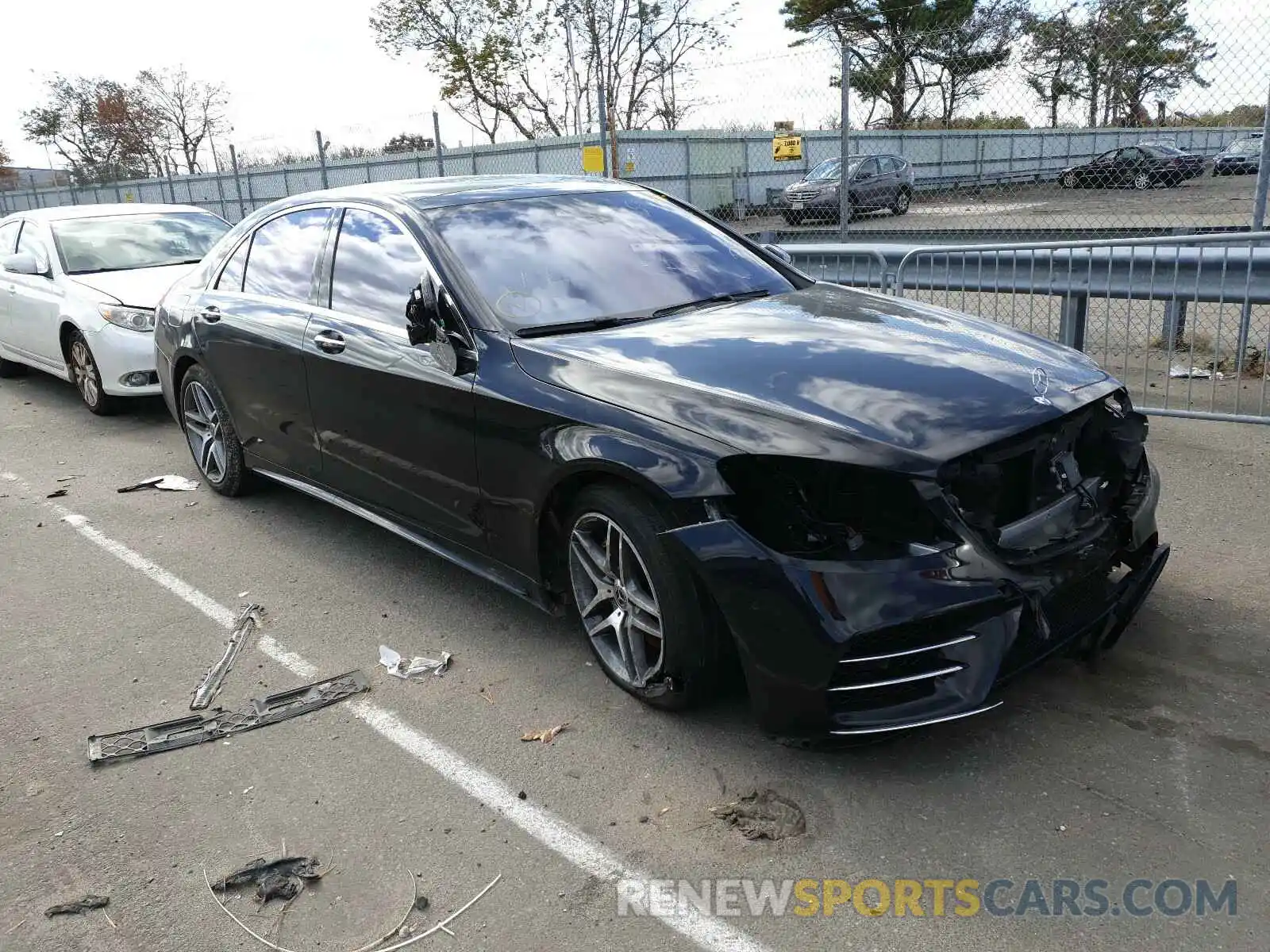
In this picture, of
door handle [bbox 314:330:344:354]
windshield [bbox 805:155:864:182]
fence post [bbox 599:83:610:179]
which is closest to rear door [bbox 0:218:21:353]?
fence post [bbox 599:83:610:179]

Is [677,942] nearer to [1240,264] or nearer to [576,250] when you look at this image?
[576,250]

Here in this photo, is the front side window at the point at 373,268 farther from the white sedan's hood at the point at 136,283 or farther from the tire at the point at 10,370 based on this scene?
the tire at the point at 10,370

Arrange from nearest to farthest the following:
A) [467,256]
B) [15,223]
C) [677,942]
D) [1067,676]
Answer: [677,942]
[1067,676]
[467,256]
[15,223]

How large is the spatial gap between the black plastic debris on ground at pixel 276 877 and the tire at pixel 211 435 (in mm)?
3214

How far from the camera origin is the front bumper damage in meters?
2.70

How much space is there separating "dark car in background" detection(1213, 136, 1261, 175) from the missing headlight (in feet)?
26.7

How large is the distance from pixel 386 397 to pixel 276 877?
1.97 m

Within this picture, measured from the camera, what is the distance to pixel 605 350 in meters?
3.47

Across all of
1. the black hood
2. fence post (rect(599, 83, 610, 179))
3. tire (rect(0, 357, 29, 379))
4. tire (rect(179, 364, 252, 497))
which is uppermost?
fence post (rect(599, 83, 610, 179))

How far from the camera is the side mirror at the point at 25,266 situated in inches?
326

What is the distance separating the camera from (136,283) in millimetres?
8117

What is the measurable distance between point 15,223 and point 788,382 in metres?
8.90

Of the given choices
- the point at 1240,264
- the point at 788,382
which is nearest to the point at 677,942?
the point at 788,382

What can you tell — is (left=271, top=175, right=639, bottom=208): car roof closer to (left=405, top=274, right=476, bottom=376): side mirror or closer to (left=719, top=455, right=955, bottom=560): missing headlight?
(left=405, top=274, right=476, bottom=376): side mirror
